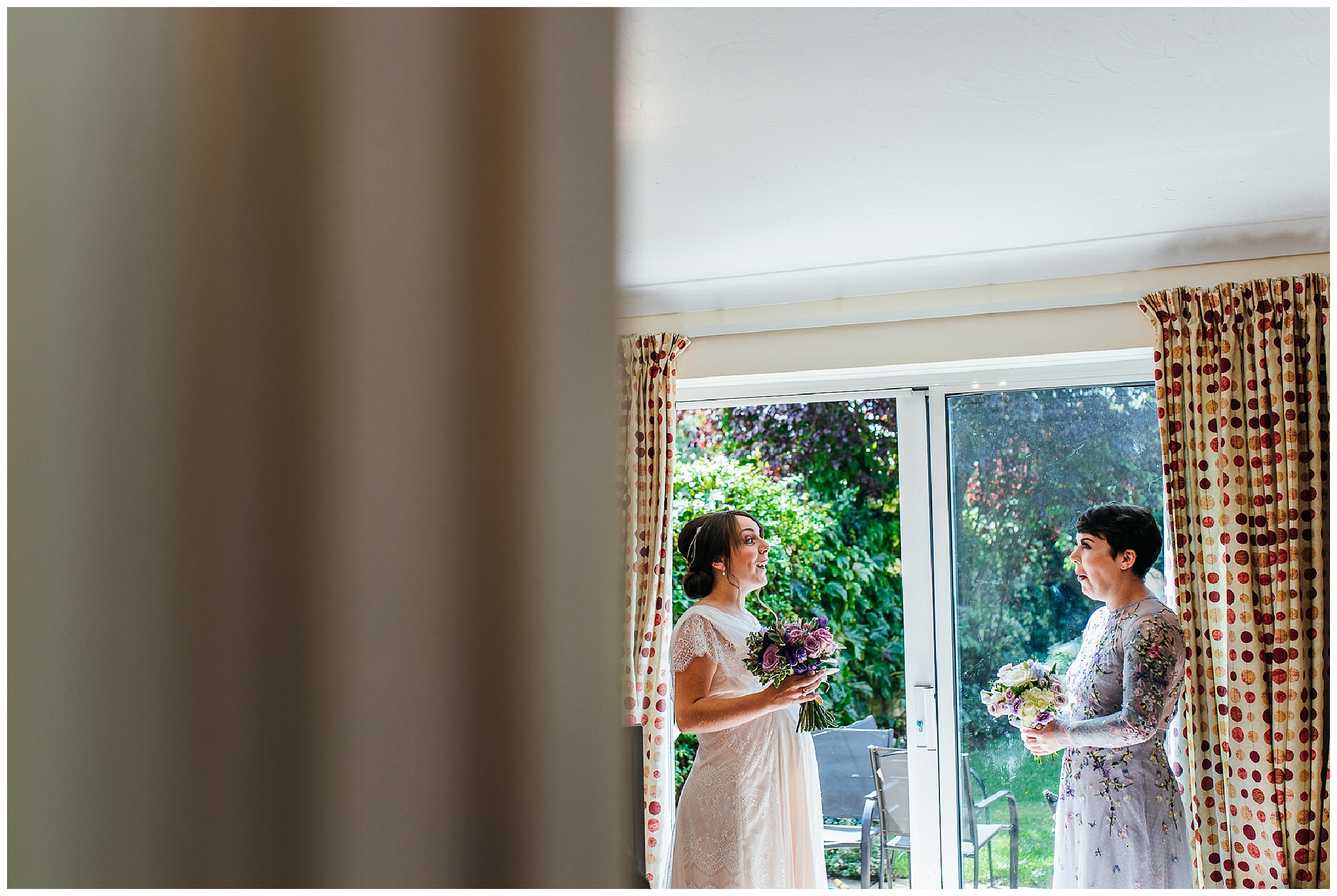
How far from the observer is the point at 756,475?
19.1 ft

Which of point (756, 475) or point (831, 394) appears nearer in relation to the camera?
point (831, 394)

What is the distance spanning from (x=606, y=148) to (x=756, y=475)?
560 cm

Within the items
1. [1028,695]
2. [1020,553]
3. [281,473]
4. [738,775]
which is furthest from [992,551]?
[281,473]

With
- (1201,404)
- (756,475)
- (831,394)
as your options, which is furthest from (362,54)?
(756,475)

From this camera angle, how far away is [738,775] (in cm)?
297

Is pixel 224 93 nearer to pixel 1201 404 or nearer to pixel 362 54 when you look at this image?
pixel 362 54

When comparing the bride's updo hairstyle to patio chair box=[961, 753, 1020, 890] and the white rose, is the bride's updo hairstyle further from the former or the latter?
patio chair box=[961, 753, 1020, 890]

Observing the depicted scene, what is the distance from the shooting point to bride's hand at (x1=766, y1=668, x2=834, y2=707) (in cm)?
294

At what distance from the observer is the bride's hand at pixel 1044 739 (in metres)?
3.00

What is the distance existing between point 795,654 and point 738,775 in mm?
428

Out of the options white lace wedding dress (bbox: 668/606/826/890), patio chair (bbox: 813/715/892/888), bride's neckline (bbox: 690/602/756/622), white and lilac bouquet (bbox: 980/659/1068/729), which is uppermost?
bride's neckline (bbox: 690/602/756/622)

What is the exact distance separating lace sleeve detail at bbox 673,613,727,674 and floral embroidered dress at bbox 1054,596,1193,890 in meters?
1.14

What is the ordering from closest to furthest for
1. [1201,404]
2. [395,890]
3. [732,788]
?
[395,890] < [732,788] < [1201,404]

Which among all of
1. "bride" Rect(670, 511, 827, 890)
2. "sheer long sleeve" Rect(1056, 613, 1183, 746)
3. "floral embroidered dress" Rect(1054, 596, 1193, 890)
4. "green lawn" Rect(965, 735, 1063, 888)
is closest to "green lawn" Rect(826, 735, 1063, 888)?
"green lawn" Rect(965, 735, 1063, 888)
